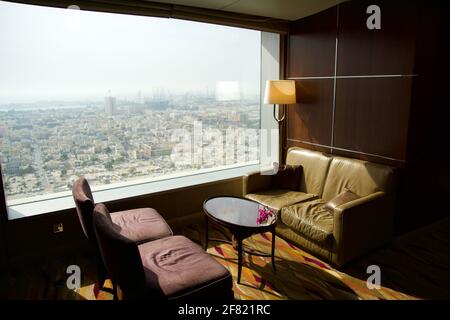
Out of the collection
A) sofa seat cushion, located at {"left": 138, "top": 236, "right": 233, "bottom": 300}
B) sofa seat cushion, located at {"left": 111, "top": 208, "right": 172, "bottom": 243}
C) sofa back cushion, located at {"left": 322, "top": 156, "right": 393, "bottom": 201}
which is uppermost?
sofa back cushion, located at {"left": 322, "top": 156, "right": 393, "bottom": 201}

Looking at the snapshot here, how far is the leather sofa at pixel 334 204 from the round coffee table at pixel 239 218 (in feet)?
1.14

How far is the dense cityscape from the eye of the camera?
291 centimetres

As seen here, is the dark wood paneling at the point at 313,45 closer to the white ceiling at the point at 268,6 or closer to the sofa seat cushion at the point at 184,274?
the white ceiling at the point at 268,6

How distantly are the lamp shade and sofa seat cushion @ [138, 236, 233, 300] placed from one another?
6.80 ft

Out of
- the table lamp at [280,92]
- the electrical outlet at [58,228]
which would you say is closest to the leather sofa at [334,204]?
the table lamp at [280,92]

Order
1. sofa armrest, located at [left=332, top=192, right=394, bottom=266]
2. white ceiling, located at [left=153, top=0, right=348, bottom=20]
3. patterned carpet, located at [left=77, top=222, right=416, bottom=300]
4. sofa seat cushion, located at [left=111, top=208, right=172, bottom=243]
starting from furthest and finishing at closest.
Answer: white ceiling, located at [left=153, top=0, right=348, bottom=20], sofa armrest, located at [left=332, top=192, right=394, bottom=266], sofa seat cushion, located at [left=111, top=208, right=172, bottom=243], patterned carpet, located at [left=77, top=222, right=416, bottom=300]

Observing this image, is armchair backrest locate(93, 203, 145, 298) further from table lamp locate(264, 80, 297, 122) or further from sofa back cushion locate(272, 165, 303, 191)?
table lamp locate(264, 80, 297, 122)

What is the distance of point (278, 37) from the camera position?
13.6 feet

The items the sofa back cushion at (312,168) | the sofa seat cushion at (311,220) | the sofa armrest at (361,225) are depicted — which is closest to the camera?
the sofa armrest at (361,225)

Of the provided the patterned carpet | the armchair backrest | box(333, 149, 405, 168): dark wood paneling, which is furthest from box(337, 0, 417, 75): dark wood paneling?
the armchair backrest

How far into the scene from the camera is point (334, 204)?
9.64 feet

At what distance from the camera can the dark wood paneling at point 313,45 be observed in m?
3.58
